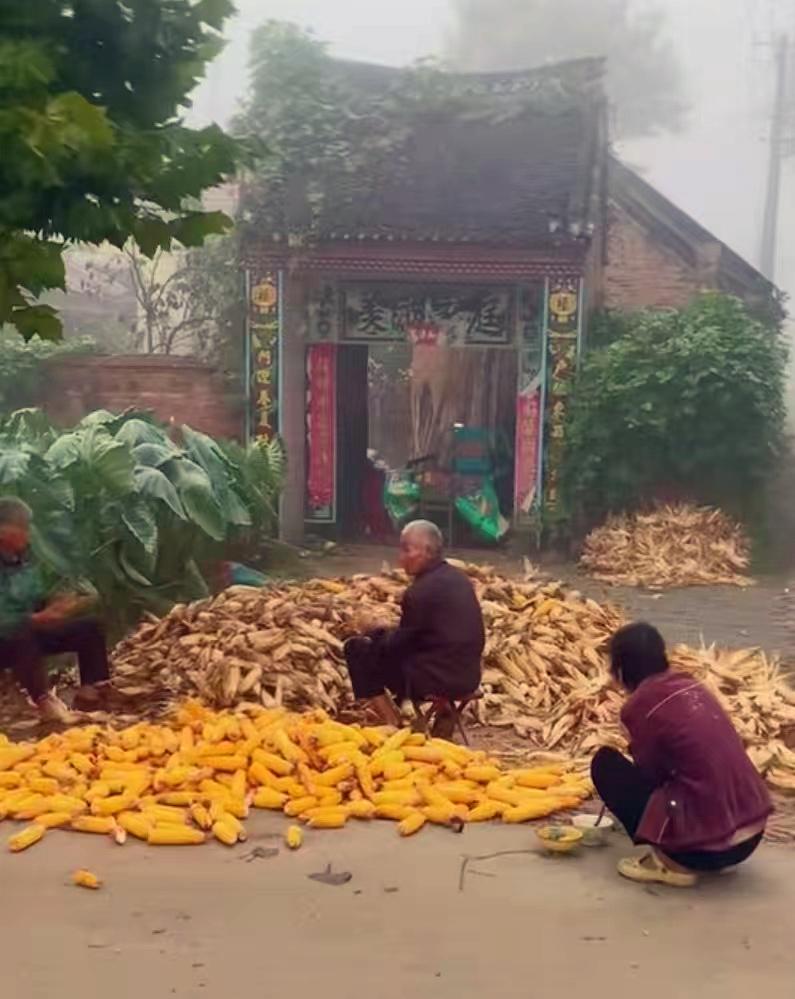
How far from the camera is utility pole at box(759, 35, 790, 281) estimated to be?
4078cm

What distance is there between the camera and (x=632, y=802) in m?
5.42

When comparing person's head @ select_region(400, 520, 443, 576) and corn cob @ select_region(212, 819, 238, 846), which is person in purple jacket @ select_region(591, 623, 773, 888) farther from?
person's head @ select_region(400, 520, 443, 576)

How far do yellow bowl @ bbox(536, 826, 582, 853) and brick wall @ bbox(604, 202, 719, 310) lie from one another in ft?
47.2

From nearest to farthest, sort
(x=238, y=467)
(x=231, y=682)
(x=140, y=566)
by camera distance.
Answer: (x=231, y=682), (x=140, y=566), (x=238, y=467)

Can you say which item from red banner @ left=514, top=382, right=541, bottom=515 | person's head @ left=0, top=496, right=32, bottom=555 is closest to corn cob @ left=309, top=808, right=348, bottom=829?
person's head @ left=0, top=496, right=32, bottom=555

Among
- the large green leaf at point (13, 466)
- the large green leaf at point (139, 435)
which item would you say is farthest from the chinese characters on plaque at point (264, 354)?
the large green leaf at point (13, 466)

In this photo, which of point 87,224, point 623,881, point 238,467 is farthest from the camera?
point 238,467

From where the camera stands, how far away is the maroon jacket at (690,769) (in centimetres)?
516

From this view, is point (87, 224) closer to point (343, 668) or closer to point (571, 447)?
point (343, 668)

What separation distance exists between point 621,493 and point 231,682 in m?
8.64

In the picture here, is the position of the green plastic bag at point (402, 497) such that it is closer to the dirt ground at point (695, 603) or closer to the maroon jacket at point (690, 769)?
the dirt ground at point (695, 603)

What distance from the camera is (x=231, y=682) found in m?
7.91

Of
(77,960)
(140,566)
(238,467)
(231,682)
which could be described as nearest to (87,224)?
(77,960)

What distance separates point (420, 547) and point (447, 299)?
989 cm
